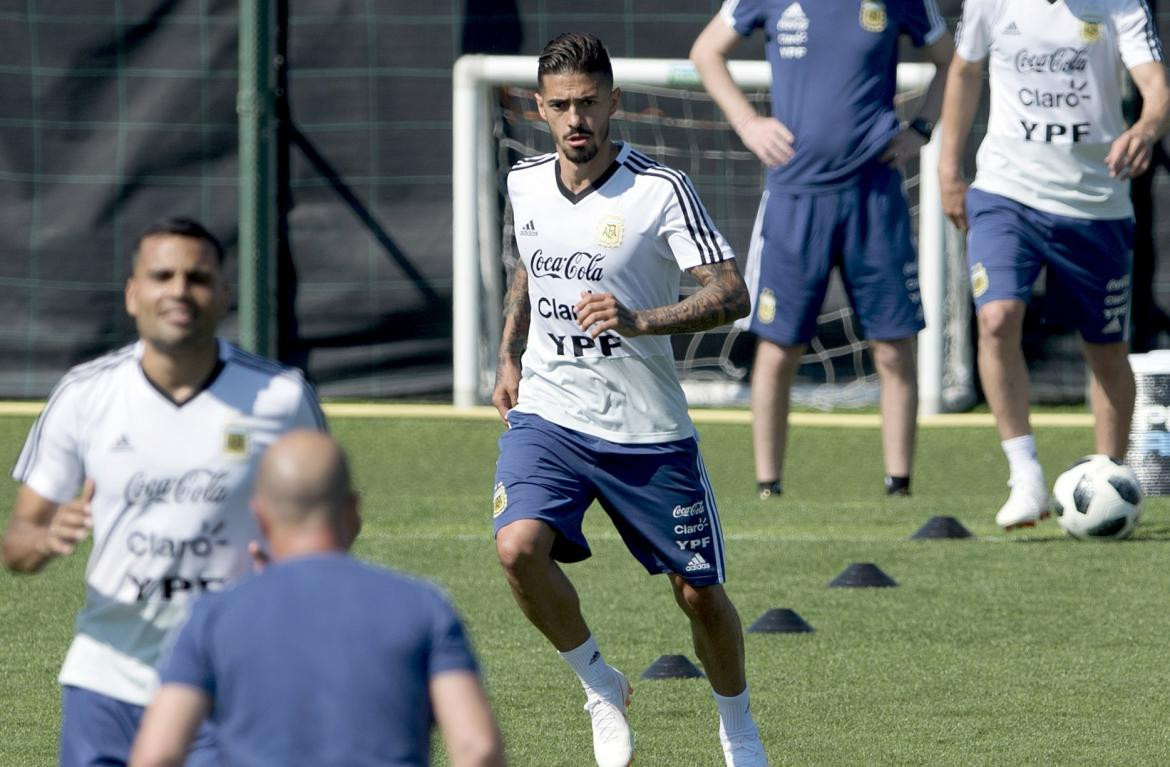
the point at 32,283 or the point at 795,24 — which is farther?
the point at 32,283

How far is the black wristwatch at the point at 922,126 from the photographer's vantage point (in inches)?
358

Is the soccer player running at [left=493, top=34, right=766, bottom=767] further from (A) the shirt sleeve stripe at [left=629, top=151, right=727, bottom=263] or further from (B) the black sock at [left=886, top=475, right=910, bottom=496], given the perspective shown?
(B) the black sock at [left=886, top=475, right=910, bottom=496]

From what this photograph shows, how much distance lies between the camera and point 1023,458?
27.1 ft

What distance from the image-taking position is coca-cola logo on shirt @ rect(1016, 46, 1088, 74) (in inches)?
324

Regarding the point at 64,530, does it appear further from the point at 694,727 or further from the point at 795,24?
the point at 795,24

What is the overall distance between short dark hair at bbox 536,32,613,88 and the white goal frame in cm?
665

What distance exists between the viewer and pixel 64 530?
12.2 feet

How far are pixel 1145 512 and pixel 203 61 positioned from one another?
655 centimetres

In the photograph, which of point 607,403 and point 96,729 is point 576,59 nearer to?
point 607,403

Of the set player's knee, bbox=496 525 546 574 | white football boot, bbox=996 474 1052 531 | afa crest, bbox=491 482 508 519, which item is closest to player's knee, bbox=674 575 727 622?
player's knee, bbox=496 525 546 574

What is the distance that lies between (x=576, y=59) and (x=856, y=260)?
152 inches

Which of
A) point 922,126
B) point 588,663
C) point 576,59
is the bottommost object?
point 588,663

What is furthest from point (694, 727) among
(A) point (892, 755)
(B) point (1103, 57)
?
(B) point (1103, 57)

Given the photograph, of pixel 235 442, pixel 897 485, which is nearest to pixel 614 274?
pixel 235 442
